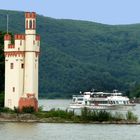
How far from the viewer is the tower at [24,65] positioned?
76.5m

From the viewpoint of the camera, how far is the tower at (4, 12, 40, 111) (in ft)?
251

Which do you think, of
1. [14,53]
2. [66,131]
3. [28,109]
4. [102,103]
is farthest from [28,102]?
[102,103]

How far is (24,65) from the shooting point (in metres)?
76.9

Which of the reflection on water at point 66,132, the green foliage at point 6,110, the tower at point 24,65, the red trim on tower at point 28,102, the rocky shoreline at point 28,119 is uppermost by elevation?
the tower at point 24,65

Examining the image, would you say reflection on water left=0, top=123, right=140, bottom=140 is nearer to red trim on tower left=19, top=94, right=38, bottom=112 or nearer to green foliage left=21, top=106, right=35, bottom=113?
green foliage left=21, top=106, right=35, bottom=113

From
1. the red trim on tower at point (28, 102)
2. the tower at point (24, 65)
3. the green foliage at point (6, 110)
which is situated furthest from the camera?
the tower at point (24, 65)

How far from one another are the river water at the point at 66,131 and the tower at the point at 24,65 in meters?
5.20

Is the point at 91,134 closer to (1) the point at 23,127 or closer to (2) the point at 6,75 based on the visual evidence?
(1) the point at 23,127

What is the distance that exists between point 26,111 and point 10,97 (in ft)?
8.82

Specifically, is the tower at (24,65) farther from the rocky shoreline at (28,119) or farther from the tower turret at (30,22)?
the rocky shoreline at (28,119)

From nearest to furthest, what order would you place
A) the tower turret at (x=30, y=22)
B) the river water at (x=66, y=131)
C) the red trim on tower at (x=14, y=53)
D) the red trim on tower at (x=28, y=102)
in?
the river water at (x=66, y=131) < the red trim on tower at (x=28, y=102) < the tower turret at (x=30, y=22) < the red trim on tower at (x=14, y=53)

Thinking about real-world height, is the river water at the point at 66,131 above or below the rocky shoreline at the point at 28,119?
below

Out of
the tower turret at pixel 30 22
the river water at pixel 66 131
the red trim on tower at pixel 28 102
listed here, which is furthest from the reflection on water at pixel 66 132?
the tower turret at pixel 30 22

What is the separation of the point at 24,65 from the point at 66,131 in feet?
40.5
